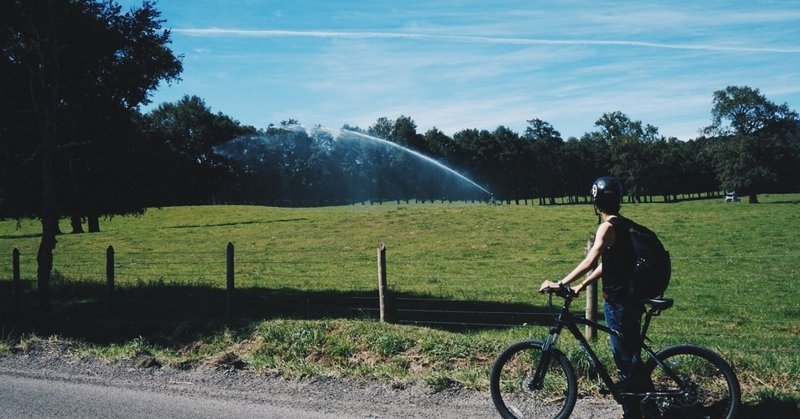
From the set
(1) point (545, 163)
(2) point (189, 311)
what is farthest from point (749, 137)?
(2) point (189, 311)

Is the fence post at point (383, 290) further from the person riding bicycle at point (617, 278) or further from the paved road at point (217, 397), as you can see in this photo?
the person riding bicycle at point (617, 278)

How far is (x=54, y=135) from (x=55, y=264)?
55.2ft

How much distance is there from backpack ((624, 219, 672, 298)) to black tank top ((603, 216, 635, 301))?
0.11m

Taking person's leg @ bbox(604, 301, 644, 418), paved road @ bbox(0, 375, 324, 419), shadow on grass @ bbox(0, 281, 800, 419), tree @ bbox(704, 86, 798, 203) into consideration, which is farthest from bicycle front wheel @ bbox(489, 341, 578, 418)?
tree @ bbox(704, 86, 798, 203)

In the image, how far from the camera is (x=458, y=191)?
117 meters

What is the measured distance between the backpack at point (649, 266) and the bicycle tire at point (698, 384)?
68 cm

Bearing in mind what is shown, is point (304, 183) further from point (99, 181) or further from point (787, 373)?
point (787, 373)

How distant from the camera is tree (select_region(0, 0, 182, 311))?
47.1ft

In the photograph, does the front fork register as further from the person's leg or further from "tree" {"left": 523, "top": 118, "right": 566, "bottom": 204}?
"tree" {"left": 523, "top": 118, "right": 566, "bottom": 204}

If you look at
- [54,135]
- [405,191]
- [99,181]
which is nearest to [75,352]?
[54,135]

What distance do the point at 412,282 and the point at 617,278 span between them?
16.0 metres

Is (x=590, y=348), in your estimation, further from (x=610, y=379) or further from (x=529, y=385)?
(x=529, y=385)

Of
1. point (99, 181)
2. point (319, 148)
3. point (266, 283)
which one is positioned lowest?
point (266, 283)

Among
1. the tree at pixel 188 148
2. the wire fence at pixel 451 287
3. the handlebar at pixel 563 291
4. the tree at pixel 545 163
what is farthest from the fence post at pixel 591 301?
the tree at pixel 545 163
